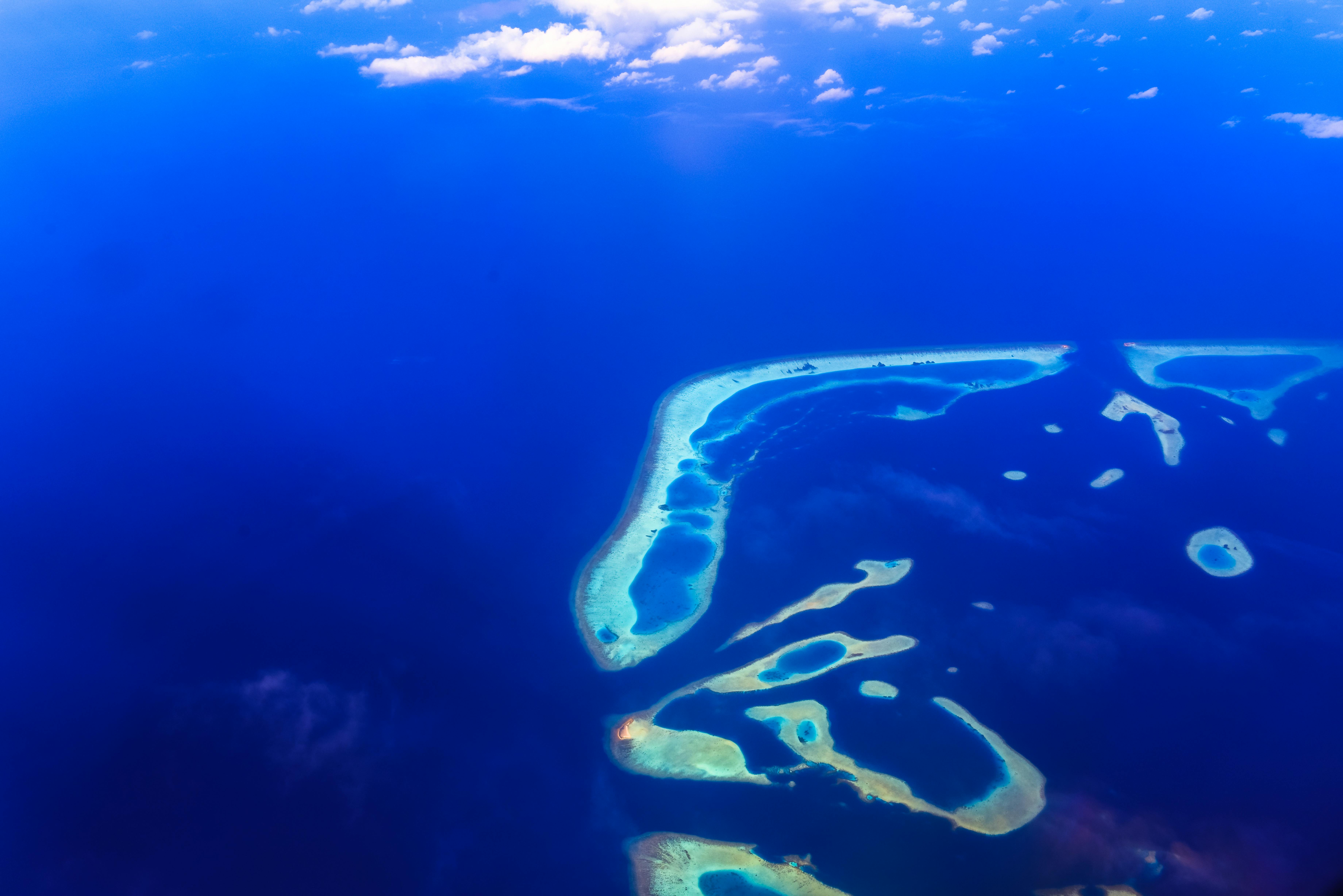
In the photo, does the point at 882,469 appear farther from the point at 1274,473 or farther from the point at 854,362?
the point at 1274,473

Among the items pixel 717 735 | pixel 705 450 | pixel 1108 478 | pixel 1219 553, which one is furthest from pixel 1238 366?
pixel 717 735

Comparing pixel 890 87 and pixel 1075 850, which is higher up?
pixel 890 87

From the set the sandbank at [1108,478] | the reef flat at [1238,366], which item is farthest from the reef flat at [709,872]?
the reef flat at [1238,366]

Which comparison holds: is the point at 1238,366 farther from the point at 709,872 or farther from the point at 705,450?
the point at 709,872

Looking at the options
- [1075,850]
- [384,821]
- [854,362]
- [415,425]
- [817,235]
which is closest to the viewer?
[1075,850]

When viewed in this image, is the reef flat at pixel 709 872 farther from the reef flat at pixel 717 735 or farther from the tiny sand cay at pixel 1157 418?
the tiny sand cay at pixel 1157 418

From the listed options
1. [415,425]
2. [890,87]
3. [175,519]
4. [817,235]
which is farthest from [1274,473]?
[890,87]

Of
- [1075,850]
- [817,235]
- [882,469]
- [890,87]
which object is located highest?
[890,87]

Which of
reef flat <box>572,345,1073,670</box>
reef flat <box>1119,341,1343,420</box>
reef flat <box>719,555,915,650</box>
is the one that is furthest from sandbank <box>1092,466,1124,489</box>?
reef flat <box>719,555,915,650</box>
